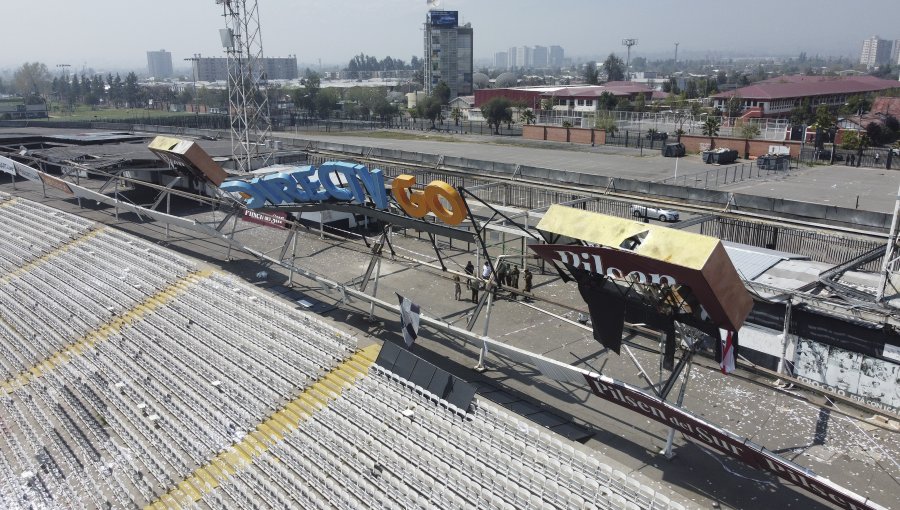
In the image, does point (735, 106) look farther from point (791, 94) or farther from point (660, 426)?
point (660, 426)

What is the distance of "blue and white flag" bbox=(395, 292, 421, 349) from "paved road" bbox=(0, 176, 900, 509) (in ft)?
4.55

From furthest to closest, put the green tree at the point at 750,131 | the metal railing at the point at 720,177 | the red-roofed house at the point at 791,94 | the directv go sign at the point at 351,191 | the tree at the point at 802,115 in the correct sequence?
the red-roofed house at the point at 791,94 → the tree at the point at 802,115 → the green tree at the point at 750,131 → the metal railing at the point at 720,177 → the directv go sign at the point at 351,191

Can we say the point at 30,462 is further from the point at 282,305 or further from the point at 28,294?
the point at 28,294

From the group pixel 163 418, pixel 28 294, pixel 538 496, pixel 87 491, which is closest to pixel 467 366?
pixel 538 496

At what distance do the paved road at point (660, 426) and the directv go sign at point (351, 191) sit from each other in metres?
4.96

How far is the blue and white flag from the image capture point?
21286 millimetres

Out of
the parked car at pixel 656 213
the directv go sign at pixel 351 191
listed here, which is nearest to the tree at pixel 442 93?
the parked car at pixel 656 213

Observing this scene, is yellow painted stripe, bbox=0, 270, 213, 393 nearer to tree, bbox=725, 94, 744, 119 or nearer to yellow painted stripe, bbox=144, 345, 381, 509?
yellow painted stripe, bbox=144, 345, 381, 509

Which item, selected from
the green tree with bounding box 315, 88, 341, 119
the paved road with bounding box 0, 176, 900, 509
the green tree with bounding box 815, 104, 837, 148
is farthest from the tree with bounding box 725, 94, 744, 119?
the paved road with bounding box 0, 176, 900, 509

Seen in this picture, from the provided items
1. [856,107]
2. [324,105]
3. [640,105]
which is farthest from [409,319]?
[324,105]

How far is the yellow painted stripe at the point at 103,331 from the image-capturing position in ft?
80.9

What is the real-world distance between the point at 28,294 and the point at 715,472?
33101 millimetres

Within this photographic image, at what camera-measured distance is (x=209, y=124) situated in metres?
132

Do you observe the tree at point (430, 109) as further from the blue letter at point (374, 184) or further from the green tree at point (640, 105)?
the blue letter at point (374, 184)
